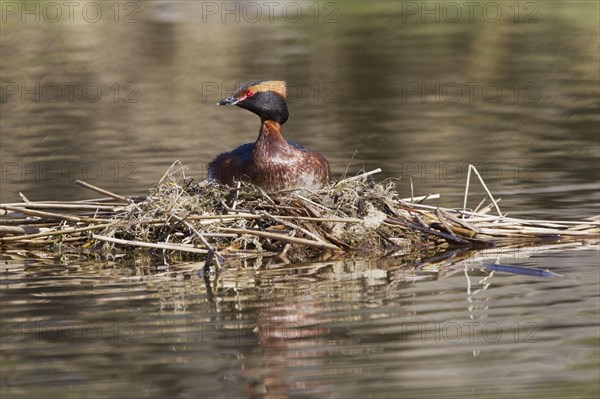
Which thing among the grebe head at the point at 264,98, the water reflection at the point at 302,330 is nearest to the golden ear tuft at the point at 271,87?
the grebe head at the point at 264,98

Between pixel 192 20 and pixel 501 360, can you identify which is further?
pixel 192 20

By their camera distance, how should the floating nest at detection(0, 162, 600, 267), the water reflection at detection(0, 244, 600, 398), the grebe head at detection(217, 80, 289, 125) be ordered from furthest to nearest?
1. the grebe head at detection(217, 80, 289, 125)
2. the floating nest at detection(0, 162, 600, 267)
3. the water reflection at detection(0, 244, 600, 398)

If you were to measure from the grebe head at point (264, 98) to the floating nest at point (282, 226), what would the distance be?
0.67 meters

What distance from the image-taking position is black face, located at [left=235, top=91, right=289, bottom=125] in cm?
1042

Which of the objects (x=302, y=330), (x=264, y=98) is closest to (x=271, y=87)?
(x=264, y=98)

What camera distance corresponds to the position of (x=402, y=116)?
60.3 ft

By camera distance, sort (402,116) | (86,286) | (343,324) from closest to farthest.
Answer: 1. (343,324)
2. (86,286)
3. (402,116)

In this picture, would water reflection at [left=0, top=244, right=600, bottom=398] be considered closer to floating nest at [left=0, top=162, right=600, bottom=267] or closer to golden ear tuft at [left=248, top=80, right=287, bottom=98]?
floating nest at [left=0, top=162, right=600, bottom=267]

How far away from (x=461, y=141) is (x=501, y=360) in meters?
9.37

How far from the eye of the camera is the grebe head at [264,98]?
408 inches

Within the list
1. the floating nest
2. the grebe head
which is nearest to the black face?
the grebe head

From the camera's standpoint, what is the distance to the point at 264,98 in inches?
411

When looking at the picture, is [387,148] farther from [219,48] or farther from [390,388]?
[219,48]

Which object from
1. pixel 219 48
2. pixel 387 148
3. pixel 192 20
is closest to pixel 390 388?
pixel 387 148
